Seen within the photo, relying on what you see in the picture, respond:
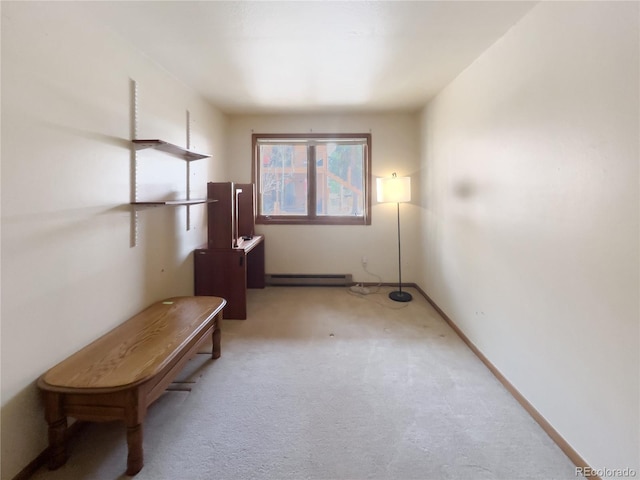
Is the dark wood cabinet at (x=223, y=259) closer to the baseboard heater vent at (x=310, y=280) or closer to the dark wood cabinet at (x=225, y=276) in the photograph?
the dark wood cabinet at (x=225, y=276)

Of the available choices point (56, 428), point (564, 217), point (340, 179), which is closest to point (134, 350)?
point (56, 428)

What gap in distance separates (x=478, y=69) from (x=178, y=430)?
128 inches

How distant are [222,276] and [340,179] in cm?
218

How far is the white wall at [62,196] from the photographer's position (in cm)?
131

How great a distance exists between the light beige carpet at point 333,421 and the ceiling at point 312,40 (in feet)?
7.74

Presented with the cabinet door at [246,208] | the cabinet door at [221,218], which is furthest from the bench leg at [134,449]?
the cabinet door at [246,208]

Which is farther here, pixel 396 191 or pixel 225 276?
pixel 396 191

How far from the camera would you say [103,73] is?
186 centimetres

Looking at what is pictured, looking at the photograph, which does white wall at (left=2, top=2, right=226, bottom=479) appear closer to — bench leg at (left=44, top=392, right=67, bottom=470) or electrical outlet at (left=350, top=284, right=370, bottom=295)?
bench leg at (left=44, top=392, right=67, bottom=470)

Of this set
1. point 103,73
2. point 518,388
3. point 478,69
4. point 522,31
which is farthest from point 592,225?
point 103,73

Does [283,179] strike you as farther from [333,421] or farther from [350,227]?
[333,421]

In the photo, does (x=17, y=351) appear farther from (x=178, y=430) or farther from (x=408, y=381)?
(x=408, y=381)

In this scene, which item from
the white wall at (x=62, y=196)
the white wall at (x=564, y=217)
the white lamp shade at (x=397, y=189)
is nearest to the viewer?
the white wall at (x=564, y=217)

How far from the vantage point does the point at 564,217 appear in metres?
1.51
